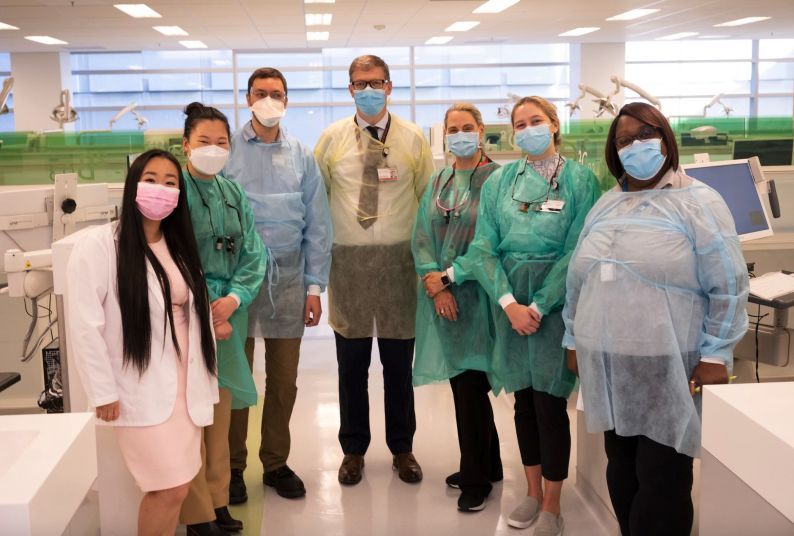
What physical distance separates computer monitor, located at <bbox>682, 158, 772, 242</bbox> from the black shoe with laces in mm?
1404

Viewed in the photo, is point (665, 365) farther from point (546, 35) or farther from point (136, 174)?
point (546, 35)

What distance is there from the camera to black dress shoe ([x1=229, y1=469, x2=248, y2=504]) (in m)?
2.94

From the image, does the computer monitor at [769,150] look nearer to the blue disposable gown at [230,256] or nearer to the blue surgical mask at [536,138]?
the blue surgical mask at [536,138]

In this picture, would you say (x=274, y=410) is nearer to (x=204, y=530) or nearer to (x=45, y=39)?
(x=204, y=530)

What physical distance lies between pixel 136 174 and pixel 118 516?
3.61 ft

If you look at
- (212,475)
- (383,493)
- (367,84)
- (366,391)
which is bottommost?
(383,493)

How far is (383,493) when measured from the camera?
304 cm

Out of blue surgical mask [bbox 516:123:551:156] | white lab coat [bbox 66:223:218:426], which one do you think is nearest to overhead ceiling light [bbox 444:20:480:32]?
blue surgical mask [bbox 516:123:551:156]

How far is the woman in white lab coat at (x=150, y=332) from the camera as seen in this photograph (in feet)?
6.56

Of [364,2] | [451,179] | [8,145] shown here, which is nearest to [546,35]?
[364,2]

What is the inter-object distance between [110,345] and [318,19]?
9.14m

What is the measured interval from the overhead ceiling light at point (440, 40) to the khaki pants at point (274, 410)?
10695 millimetres

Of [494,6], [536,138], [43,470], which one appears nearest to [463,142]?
[536,138]

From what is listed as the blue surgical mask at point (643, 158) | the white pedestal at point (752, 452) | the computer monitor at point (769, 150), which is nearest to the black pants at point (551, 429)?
the white pedestal at point (752, 452)
